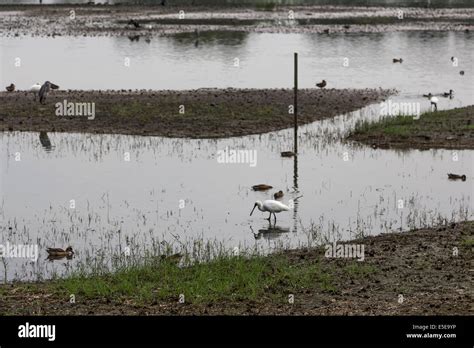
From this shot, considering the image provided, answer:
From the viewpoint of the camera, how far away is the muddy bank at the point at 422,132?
1227 inches

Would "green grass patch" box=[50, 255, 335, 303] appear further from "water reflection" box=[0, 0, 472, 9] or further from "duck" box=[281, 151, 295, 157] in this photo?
"water reflection" box=[0, 0, 472, 9]

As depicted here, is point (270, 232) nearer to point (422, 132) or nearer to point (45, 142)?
point (422, 132)

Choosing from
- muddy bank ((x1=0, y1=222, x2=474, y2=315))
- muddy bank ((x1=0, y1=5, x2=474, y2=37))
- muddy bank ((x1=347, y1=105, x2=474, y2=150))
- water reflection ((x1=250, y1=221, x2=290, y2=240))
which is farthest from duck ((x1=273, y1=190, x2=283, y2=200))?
muddy bank ((x1=0, y1=5, x2=474, y2=37))

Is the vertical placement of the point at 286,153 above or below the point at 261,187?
above

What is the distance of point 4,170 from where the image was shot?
28.0 m

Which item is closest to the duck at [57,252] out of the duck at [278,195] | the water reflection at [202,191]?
the water reflection at [202,191]

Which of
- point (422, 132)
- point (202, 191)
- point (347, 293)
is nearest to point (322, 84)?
point (422, 132)

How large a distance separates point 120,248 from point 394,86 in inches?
1225

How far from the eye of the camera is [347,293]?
14.4 metres

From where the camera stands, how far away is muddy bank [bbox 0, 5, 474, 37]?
7950 centimetres

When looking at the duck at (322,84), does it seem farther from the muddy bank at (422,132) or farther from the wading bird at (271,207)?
the wading bird at (271,207)

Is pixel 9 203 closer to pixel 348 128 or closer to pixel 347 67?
pixel 348 128

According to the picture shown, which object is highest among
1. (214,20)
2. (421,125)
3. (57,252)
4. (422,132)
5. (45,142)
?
(214,20)

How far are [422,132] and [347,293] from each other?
744 inches
